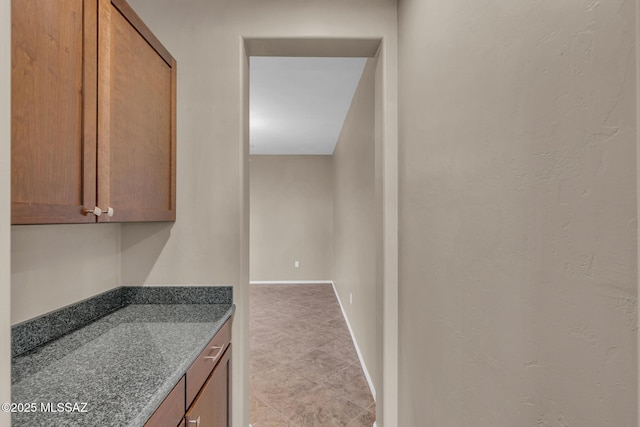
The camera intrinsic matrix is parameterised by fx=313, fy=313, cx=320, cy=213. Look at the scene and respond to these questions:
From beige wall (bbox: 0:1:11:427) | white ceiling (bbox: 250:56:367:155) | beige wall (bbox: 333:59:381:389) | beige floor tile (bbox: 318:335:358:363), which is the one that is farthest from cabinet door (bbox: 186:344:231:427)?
white ceiling (bbox: 250:56:367:155)

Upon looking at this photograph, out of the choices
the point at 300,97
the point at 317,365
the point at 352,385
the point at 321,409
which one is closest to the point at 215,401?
the point at 321,409

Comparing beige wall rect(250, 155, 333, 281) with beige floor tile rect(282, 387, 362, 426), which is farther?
beige wall rect(250, 155, 333, 281)

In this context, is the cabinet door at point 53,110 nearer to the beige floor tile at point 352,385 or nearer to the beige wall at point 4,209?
the beige wall at point 4,209

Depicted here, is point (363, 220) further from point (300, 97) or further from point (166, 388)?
point (166, 388)

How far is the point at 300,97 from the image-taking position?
341 centimetres

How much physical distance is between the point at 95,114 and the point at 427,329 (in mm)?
1436

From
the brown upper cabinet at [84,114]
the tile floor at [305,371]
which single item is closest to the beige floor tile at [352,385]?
the tile floor at [305,371]

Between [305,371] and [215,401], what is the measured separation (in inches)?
62.2

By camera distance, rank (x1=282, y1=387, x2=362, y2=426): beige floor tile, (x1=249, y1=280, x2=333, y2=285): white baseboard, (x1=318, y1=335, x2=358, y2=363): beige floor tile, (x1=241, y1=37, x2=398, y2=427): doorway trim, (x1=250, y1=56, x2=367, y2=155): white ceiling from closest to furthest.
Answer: (x1=241, y1=37, x2=398, y2=427): doorway trim < (x1=282, y1=387, x2=362, y2=426): beige floor tile < (x1=250, y1=56, x2=367, y2=155): white ceiling < (x1=318, y1=335, x2=358, y2=363): beige floor tile < (x1=249, y1=280, x2=333, y2=285): white baseboard

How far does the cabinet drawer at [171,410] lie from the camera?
855 mm

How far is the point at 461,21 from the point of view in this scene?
97cm

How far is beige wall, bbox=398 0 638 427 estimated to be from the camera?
47cm

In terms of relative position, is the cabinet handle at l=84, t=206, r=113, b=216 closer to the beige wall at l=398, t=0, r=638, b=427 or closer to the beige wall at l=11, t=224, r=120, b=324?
the beige wall at l=11, t=224, r=120, b=324

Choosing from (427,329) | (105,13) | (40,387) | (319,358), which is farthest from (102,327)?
(319,358)
